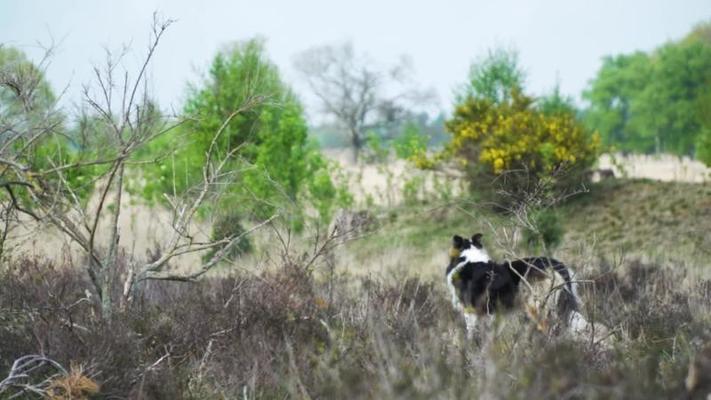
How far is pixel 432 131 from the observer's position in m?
55.4

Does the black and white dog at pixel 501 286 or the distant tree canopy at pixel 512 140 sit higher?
the distant tree canopy at pixel 512 140

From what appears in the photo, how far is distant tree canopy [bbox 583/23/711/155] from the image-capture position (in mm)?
37312

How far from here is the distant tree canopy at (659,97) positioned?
37.3 meters

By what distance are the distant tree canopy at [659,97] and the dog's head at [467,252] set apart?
2784cm

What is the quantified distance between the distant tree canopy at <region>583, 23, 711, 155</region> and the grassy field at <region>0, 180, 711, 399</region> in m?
28.5

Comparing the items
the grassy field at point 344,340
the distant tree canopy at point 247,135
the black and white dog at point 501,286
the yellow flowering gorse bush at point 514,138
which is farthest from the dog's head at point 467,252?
the yellow flowering gorse bush at point 514,138

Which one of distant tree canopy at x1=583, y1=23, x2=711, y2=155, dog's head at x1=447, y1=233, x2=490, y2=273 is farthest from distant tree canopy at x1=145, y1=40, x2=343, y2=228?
distant tree canopy at x1=583, y1=23, x2=711, y2=155

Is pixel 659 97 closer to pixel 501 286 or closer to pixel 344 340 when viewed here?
pixel 501 286

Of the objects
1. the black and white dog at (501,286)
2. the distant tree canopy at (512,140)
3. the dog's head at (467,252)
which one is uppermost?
the distant tree canopy at (512,140)

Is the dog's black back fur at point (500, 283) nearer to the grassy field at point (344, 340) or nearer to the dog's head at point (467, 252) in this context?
the dog's head at point (467, 252)

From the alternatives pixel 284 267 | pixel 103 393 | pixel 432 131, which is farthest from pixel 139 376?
pixel 432 131

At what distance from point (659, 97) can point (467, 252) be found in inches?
1334

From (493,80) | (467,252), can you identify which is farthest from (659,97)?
(467,252)

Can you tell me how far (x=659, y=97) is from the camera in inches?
1512
